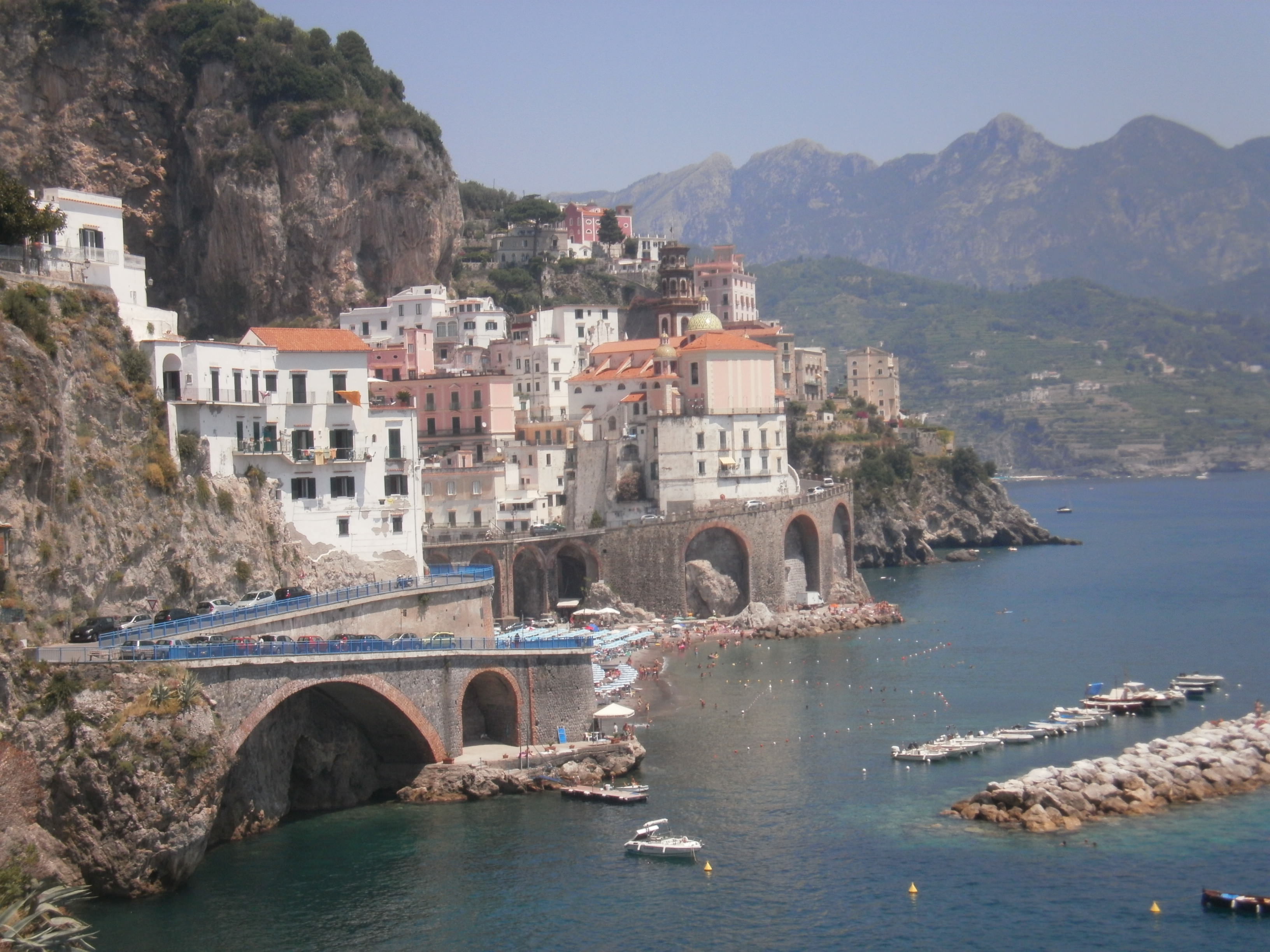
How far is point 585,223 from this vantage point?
177m

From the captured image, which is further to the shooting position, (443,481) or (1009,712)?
(443,481)

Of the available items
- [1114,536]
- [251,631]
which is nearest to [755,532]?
[251,631]

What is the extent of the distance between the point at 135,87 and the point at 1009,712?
242 ft

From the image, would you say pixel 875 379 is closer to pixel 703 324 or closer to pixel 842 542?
pixel 703 324

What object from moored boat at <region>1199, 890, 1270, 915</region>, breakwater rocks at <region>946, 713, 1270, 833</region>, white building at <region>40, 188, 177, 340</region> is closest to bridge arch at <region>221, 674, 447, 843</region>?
white building at <region>40, 188, 177, 340</region>

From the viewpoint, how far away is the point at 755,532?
94.6m

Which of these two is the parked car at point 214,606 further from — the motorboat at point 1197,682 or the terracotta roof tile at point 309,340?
the motorboat at point 1197,682

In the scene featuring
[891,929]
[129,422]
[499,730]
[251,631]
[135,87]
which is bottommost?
[891,929]

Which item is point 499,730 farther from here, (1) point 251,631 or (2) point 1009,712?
(2) point 1009,712

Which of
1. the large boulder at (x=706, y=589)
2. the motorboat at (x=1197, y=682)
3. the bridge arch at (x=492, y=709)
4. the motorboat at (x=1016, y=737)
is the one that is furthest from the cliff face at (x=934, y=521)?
the bridge arch at (x=492, y=709)

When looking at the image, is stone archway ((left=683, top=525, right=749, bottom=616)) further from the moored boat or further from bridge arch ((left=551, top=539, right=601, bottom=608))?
the moored boat

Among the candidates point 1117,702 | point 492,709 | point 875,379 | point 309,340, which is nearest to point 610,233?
point 875,379

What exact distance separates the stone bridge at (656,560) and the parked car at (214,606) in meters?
35.4

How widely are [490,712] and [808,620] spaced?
125ft
